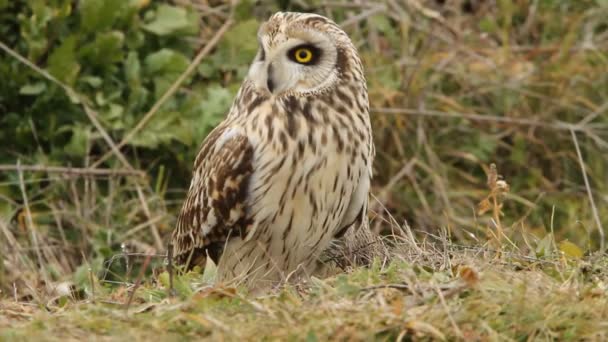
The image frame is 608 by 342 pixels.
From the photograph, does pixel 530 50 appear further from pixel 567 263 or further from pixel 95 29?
pixel 567 263

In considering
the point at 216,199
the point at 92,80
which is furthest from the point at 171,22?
the point at 216,199

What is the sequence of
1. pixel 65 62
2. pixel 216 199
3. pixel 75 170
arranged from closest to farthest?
pixel 216 199
pixel 75 170
pixel 65 62

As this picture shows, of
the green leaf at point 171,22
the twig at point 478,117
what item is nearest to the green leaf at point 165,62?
the green leaf at point 171,22

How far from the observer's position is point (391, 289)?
3439 mm

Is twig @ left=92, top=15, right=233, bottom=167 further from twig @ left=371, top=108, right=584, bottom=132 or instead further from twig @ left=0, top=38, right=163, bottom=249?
twig @ left=371, top=108, right=584, bottom=132

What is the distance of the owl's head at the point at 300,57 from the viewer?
13.9 ft

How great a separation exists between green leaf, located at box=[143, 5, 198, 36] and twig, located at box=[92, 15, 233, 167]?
12cm

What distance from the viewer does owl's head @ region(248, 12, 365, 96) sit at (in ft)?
13.9

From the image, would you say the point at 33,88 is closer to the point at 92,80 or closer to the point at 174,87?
the point at 92,80

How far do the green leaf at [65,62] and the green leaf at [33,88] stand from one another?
0.09 m

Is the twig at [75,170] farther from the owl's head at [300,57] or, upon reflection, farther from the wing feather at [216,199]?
the owl's head at [300,57]

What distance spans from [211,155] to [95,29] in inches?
76.3

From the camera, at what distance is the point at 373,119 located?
6.75 metres

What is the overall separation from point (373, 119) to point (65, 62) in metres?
1.70
